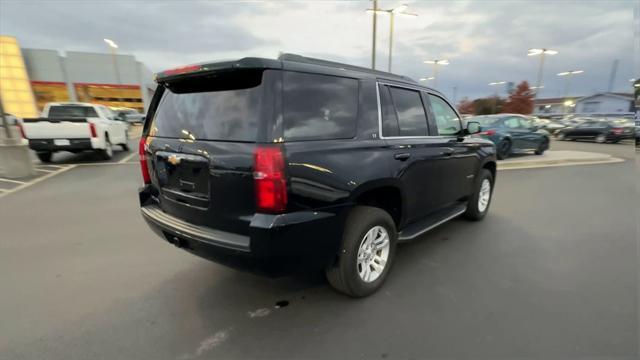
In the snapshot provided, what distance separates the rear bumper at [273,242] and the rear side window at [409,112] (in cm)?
129

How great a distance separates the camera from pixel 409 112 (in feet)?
10.9

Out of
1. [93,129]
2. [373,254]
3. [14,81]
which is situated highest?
[14,81]

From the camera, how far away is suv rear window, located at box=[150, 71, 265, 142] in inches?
86.2

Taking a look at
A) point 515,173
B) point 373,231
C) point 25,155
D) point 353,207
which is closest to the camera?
point 353,207

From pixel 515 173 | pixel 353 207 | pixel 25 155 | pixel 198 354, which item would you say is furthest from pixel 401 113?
pixel 25 155

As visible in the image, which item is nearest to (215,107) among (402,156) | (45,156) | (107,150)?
(402,156)

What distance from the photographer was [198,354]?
7.18ft

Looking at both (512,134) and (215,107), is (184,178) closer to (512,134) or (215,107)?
(215,107)

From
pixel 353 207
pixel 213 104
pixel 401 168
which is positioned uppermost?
pixel 213 104

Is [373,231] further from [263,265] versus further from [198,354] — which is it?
[198,354]

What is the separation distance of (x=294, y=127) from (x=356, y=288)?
146 centimetres

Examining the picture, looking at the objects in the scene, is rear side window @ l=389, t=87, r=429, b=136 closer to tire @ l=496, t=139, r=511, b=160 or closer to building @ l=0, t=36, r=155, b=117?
tire @ l=496, t=139, r=511, b=160

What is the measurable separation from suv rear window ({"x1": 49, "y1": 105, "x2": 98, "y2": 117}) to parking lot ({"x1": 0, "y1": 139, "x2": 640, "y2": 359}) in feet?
23.2

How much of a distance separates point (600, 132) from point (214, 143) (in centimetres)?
2423
